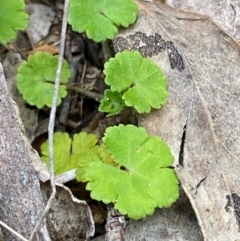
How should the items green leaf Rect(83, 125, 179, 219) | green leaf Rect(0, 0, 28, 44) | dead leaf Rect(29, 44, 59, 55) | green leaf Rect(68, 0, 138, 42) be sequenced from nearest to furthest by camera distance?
green leaf Rect(83, 125, 179, 219)
green leaf Rect(68, 0, 138, 42)
green leaf Rect(0, 0, 28, 44)
dead leaf Rect(29, 44, 59, 55)

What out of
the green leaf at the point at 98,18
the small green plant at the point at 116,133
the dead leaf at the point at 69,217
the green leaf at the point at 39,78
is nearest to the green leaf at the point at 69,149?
the small green plant at the point at 116,133

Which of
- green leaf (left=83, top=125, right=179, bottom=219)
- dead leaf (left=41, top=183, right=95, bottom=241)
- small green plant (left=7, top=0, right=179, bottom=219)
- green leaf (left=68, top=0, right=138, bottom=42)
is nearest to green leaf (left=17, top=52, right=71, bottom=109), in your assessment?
small green plant (left=7, top=0, right=179, bottom=219)

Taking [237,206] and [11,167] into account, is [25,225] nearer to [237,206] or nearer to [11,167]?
[11,167]

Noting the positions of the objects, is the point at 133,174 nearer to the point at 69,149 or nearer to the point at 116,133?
the point at 116,133

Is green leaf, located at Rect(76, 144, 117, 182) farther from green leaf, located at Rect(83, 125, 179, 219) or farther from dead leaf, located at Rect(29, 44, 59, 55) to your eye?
dead leaf, located at Rect(29, 44, 59, 55)

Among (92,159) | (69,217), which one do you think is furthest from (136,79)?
(69,217)

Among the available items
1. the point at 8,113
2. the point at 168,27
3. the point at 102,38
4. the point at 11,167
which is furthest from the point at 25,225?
the point at 168,27
